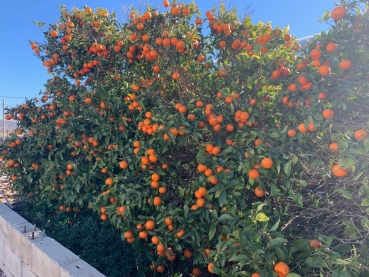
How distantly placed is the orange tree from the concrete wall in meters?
0.46

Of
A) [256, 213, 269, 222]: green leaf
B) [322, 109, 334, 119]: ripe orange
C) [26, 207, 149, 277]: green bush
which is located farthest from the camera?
[26, 207, 149, 277]: green bush

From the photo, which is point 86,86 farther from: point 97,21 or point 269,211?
point 269,211

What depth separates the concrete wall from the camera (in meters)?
2.21

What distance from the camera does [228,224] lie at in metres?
2.02

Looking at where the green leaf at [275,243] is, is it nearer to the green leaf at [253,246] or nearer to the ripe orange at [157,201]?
the green leaf at [253,246]

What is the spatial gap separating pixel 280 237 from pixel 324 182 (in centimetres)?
63

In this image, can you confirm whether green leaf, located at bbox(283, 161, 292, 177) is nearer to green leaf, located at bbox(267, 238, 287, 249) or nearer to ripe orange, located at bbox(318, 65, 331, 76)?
green leaf, located at bbox(267, 238, 287, 249)

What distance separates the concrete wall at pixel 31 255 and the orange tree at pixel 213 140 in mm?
455

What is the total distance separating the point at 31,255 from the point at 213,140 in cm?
183

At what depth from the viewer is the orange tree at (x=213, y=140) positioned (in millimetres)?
1760

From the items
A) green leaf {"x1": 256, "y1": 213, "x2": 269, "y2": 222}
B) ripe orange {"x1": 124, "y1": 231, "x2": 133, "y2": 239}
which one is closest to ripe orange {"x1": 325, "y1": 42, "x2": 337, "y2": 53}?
green leaf {"x1": 256, "y1": 213, "x2": 269, "y2": 222}

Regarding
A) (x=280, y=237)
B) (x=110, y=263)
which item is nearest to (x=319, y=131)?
(x=280, y=237)

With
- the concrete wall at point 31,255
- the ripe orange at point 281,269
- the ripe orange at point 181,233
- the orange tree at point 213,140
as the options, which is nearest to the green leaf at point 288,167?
the orange tree at point 213,140

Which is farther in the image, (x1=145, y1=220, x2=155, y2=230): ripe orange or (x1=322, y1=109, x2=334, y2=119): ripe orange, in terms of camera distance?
(x1=145, y1=220, x2=155, y2=230): ripe orange
